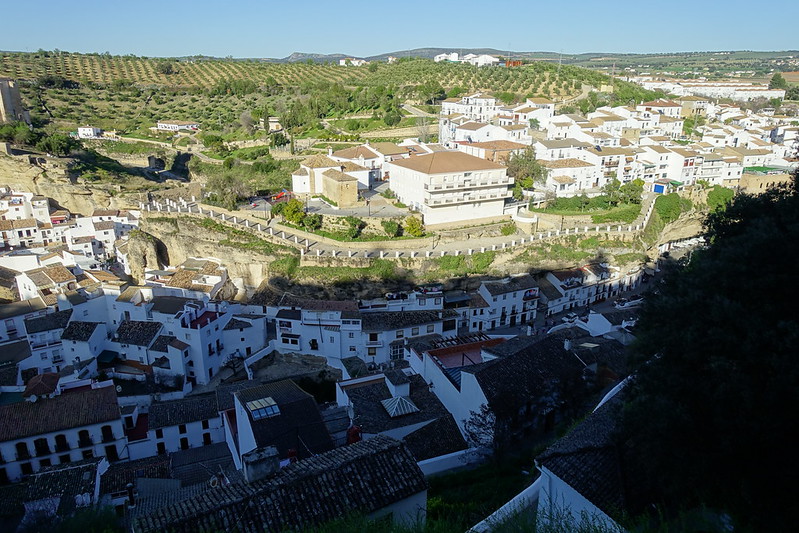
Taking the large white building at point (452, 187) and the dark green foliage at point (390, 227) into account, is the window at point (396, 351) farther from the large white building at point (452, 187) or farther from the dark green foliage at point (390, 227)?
the large white building at point (452, 187)

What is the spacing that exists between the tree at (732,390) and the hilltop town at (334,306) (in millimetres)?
1239

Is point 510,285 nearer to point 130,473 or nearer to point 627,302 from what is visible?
point 627,302

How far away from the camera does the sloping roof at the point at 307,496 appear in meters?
7.91

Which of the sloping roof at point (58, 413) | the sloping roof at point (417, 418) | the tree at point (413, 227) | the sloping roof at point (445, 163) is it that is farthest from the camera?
the sloping roof at point (445, 163)

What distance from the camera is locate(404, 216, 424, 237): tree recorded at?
96.2ft

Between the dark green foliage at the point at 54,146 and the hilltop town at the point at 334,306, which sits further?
the dark green foliage at the point at 54,146

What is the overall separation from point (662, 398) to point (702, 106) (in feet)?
226

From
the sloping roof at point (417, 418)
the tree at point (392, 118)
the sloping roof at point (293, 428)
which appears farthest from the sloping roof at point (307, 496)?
the tree at point (392, 118)

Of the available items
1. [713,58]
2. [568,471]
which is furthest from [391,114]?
[713,58]

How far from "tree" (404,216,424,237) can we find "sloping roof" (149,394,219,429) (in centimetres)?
1380

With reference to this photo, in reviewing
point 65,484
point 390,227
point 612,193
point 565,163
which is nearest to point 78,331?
point 65,484

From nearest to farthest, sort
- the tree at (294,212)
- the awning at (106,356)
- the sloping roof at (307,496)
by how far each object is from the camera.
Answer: the sloping roof at (307,496)
the awning at (106,356)
the tree at (294,212)

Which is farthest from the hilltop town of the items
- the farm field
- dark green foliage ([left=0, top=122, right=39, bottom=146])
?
the farm field

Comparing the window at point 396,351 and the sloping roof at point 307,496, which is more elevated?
the sloping roof at point 307,496
